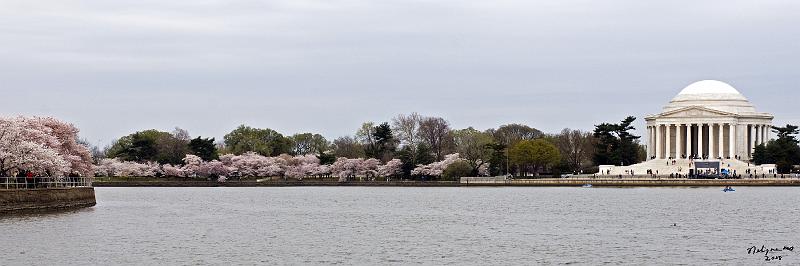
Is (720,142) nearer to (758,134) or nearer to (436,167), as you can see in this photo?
(758,134)

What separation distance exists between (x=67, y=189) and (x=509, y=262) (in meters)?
37.6

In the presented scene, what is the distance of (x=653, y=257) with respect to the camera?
47500mm

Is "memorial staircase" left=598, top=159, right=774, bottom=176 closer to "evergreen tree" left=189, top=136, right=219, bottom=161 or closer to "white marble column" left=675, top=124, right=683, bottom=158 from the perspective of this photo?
"white marble column" left=675, top=124, right=683, bottom=158

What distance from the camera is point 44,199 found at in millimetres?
71312

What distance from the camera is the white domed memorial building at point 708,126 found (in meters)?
177

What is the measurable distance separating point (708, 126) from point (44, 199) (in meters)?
123

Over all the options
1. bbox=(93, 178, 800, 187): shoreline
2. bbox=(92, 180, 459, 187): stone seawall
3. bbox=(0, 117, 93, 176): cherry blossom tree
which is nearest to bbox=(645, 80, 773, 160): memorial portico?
bbox=(93, 178, 800, 187): shoreline

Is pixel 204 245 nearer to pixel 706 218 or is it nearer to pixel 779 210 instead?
pixel 706 218

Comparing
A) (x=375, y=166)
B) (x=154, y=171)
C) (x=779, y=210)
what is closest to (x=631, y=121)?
(x=375, y=166)

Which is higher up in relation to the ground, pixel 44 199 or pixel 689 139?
pixel 689 139

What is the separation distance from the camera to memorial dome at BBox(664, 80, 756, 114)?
18025 cm

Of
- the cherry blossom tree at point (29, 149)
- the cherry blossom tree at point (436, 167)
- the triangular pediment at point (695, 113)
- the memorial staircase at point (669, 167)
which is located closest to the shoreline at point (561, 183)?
the cherry blossom tree at point (436, 167)

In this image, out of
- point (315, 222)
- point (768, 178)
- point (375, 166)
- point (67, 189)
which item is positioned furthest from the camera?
point (375, 166)

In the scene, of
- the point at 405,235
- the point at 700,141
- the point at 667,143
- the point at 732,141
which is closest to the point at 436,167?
the point at 667,143
